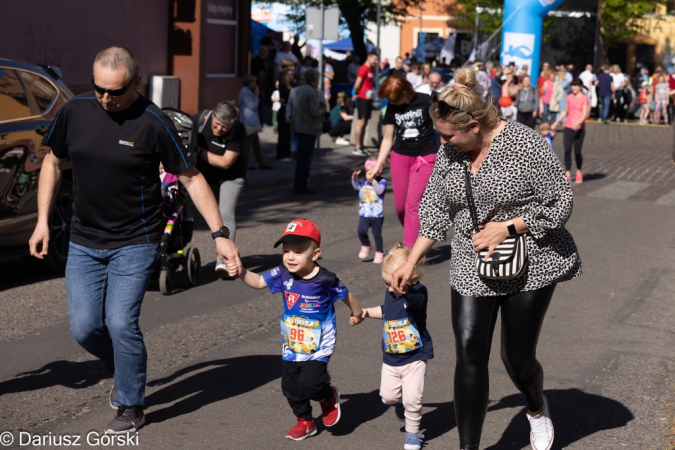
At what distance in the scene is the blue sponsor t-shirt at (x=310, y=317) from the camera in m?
4.87

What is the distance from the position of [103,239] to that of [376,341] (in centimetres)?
261

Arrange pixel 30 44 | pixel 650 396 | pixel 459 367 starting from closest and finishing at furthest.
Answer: pixel 459 367 → pixel 650 396 → pixel 30 44

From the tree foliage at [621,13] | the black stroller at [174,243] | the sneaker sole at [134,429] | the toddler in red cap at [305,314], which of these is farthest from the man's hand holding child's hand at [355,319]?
the tree foliage at [621,13]

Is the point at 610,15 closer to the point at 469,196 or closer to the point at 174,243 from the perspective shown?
the point at 174,243

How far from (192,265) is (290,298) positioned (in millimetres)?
3932

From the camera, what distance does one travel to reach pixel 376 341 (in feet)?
22.9

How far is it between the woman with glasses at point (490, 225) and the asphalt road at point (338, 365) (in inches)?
27.8

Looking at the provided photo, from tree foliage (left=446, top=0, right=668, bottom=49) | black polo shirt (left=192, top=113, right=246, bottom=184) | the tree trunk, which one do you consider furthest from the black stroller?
tree foliage (left=446, top=0, right=668, bottom=49)

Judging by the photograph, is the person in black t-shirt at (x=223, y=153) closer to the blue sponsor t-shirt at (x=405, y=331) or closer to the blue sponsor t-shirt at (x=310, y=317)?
the blue sponsor t-shirt at (x=310, y=317)

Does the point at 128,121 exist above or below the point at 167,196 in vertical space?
above

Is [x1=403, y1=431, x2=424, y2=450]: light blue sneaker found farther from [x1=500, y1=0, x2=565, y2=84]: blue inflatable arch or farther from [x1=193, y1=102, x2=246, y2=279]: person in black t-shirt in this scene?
[x1=500, y1=0, x2=565, y2=84]: blue inflatable arch

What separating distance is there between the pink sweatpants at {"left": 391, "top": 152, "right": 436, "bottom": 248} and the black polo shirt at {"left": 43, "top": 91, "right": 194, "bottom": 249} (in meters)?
4.65

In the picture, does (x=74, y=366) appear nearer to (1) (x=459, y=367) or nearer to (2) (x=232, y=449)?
(2) (x=232, y=449)

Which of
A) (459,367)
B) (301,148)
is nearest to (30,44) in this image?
(301,148)
